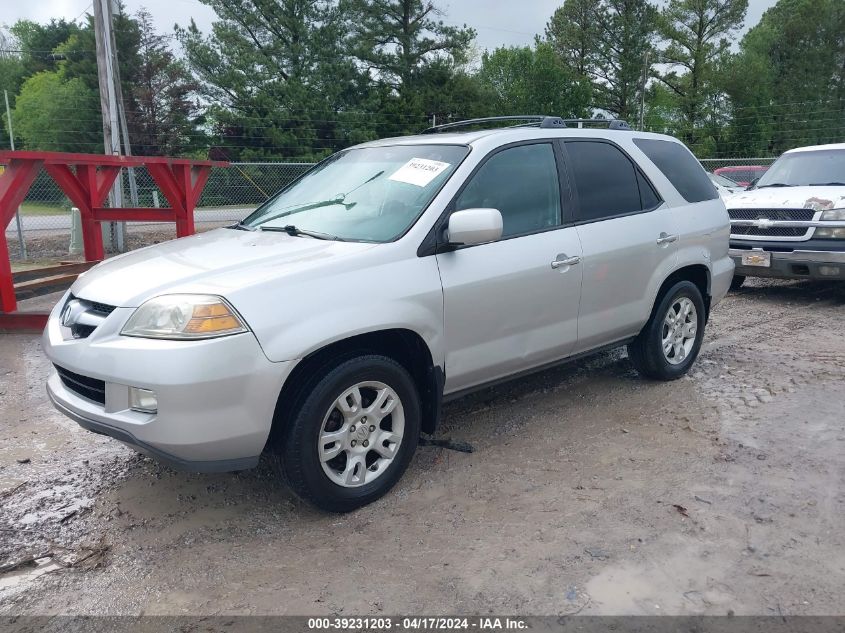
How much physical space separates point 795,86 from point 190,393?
2157 inches

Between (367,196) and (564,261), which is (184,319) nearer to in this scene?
(367,196)

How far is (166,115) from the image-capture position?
118 feet

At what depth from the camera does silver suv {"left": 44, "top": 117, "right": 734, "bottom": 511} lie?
3.00 metres

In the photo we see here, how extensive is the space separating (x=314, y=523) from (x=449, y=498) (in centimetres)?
68

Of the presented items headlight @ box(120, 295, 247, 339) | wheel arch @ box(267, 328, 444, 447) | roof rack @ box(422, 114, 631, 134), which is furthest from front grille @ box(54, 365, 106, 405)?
roof rack @ box(422, 114, 631, 134)

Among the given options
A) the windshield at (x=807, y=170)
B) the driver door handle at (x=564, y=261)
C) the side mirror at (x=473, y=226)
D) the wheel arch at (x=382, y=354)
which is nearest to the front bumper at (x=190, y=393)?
the wheel arch at (x=382, y=354)

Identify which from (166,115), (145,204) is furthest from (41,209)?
(166,115)

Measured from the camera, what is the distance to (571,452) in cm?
412

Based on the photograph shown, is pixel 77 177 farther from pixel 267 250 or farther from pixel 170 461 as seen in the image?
pixel 170 461

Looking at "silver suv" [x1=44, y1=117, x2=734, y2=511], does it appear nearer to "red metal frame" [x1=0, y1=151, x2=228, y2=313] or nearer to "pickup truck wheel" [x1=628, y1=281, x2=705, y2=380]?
"pickup truck wheel" [x1=628, y1=281, x2=705, y2=380]

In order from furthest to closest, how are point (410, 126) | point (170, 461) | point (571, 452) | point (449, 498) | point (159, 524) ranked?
1. point (410, 126)
2. point (571, 452)
3. point (449, 498)
4. point (159, 524)
5. point (170, 461)

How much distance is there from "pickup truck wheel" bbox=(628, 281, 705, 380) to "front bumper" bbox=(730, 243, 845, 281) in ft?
10.4

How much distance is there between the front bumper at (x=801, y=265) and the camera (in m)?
7.70

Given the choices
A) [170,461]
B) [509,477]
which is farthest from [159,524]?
[509,477]
